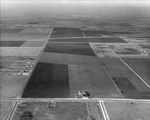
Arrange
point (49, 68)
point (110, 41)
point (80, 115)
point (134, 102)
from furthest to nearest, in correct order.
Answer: point (110, 41)
point (49, 68)
point (134, 102)
point (80, 115)

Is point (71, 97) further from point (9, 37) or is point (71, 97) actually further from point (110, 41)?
point (9, 37)

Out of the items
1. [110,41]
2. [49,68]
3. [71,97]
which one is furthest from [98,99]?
[110,41]

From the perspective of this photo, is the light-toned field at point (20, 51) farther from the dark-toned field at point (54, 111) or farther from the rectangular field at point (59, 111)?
the dark-toned field at point (54, 111)

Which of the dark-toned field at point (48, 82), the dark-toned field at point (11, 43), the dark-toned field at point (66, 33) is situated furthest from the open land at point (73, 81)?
the dark-toned field at point (66, 33)

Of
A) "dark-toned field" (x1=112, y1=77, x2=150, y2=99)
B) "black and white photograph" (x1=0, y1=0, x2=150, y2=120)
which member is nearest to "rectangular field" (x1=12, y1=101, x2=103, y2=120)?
"black and white photograph" (x1=0, y1=0, x2=150, y2=120)

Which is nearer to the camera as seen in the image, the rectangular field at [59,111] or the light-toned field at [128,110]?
the rectangular field at [59,111]

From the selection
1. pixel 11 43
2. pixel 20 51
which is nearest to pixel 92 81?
pixel 20 51

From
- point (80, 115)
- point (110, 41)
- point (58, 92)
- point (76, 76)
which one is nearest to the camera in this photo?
point (80, 115)
